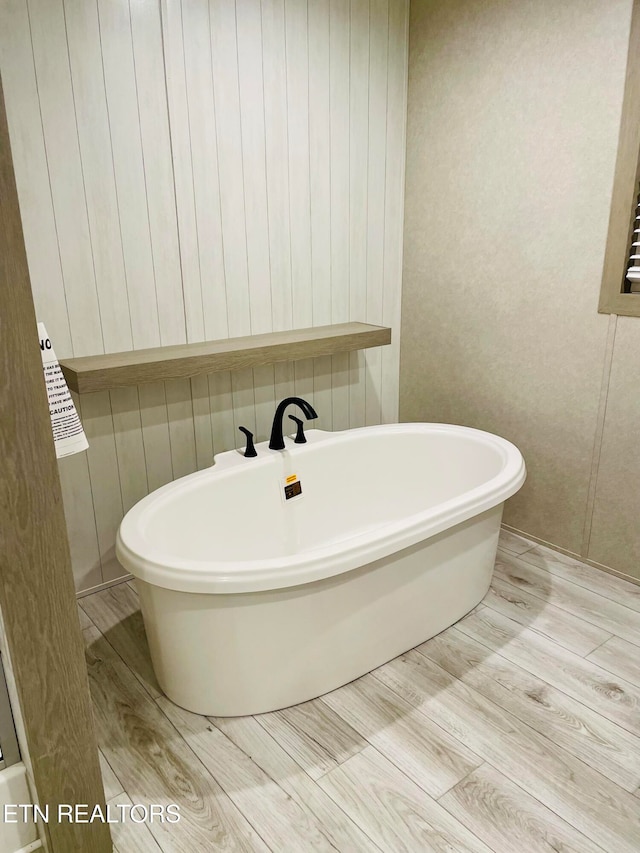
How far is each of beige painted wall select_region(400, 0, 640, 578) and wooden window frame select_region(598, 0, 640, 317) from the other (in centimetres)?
3

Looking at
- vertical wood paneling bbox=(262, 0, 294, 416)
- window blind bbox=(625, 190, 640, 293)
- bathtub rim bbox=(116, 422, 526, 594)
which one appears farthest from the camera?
vertical wood paneling bbox=(262, 0, 294, 416)

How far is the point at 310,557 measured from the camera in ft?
5.55

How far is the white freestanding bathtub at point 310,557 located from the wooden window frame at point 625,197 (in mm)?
669

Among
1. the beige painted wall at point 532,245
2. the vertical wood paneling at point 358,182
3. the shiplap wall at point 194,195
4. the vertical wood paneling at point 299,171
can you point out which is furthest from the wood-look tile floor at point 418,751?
the vertical wood paneling at point 299,171

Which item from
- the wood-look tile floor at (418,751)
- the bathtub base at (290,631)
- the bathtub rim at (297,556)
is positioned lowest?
the wood-look tile floor at (418,751)

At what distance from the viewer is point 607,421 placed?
8.04ft

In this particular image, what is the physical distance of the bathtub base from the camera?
5.61 feet

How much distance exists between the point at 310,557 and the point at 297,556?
4 cm

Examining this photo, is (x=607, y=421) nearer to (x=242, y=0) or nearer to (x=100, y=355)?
(x=100, y=355)

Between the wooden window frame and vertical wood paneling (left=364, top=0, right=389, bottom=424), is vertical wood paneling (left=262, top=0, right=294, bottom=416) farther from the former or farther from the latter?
the wooden window frame

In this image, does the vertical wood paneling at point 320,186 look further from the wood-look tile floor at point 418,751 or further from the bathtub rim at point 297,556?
the wood-look tile floor at point 418,751

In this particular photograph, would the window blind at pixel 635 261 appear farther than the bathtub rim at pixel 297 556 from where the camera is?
Yes

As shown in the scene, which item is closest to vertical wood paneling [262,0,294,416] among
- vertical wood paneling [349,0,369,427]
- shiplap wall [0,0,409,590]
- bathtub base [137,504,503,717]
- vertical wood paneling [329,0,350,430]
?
shiplap wall [0,0,409,590]

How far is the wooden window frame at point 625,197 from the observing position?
2.14 metres
